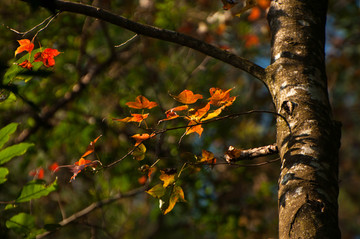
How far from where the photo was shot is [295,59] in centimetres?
142

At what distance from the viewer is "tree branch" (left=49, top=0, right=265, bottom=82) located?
1406 mm

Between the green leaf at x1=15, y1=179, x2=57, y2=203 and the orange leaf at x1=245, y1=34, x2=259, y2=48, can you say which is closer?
the green leaf at x1=15, y1=179, x2=57, y2=203

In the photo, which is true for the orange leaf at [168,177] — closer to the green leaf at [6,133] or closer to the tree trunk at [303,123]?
the tree trunk at [303,123]

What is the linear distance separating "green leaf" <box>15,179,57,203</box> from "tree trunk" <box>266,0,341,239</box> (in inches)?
36.8

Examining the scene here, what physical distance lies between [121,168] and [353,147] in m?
7.71

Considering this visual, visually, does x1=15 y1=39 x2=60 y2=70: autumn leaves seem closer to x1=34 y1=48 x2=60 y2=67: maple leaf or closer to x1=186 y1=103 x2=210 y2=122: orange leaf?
x1=34 y1=48 x2=60 y2=67: maple leaf

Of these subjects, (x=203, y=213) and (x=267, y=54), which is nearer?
(x=203, y=213)

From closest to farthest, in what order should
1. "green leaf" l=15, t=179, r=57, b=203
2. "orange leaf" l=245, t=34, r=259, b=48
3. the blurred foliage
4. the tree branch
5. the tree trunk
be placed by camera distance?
the tree trunk < the tree branch < "green leaf" l=15, t=179, r=57, b=203 < the blurred foliage < "orange leaf" l=245, t=34, r=259, b=48

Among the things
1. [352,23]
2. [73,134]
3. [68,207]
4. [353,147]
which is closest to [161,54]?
[73,134]

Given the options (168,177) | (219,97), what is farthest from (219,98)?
(168,177)

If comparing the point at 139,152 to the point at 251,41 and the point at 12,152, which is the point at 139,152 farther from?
the point at 251,41

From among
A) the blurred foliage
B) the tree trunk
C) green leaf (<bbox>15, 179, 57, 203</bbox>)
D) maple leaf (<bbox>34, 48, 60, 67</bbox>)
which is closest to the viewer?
the tree trunk

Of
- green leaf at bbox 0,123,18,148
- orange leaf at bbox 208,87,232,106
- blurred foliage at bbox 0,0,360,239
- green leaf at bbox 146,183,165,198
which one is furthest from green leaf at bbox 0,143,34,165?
orange leaf at bbox 208,87,232,106

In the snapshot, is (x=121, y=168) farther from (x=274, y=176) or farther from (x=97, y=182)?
(x=274, y=176)
